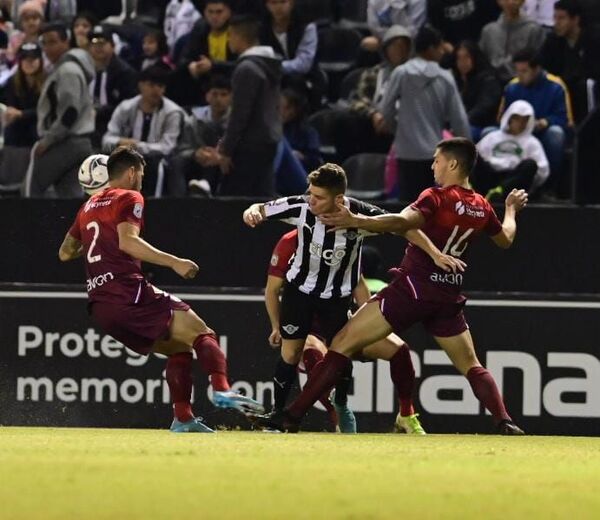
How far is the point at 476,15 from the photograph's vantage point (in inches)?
646

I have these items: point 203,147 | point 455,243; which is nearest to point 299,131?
point 203,147

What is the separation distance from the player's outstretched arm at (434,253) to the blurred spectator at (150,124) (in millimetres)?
4650

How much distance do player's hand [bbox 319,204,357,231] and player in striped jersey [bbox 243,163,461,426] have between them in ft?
0.65

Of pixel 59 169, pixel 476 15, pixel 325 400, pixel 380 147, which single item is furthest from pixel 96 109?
pixel 325 400

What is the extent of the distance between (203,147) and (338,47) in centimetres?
320

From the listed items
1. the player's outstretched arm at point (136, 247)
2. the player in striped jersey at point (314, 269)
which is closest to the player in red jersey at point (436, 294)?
the player in striped jersey at point (314, 269)

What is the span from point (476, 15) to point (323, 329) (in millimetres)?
6193

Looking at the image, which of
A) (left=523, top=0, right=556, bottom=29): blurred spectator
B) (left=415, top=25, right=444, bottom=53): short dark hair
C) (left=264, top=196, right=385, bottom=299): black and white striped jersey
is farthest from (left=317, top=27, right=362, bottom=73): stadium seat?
(left=264, top=196, right=385, bottom=299): black and white striped jersey

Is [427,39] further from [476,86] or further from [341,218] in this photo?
[341,218]

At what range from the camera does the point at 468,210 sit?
34.3 feet

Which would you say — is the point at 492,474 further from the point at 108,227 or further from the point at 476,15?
the point at 476,15

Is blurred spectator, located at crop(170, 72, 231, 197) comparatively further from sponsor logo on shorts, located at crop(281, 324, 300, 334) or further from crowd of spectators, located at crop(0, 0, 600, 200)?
sponsor logo on shorts, located at crop(281, 324, 300, 334)

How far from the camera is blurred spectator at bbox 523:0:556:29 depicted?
53.4 feet

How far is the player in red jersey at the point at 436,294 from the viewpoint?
412 inches
